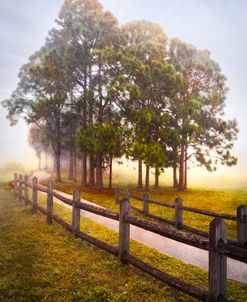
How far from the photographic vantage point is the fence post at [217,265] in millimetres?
5145

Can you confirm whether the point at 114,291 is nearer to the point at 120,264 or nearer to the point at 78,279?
the point at 78,279

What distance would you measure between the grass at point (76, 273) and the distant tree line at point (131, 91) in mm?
16384

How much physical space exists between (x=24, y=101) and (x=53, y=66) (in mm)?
7328

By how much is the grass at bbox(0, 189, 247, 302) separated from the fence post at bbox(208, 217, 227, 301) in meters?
0.91

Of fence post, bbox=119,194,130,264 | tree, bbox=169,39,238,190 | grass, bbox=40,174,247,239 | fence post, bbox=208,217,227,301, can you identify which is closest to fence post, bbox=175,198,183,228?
grass, bbox=40,174,247,239

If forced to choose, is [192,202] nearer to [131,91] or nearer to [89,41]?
[131,91]

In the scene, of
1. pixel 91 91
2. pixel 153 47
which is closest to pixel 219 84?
pixel 153 47

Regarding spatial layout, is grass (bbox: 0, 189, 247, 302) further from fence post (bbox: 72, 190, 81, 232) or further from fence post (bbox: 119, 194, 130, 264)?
fence post (bbox: 72, 190, 81, 232)

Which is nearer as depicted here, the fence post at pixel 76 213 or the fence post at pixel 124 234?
the fence post at pixel 124 234

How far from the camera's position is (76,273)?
709 centimetres

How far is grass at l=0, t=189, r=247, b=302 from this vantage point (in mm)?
6000

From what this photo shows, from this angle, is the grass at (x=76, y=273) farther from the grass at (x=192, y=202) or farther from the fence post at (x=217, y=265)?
the grass at (x=192, y=202)

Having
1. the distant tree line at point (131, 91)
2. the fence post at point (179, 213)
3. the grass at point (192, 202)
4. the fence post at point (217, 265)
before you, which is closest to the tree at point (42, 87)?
the distant tree line at point (131, 91)

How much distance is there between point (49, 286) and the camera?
6.37m
